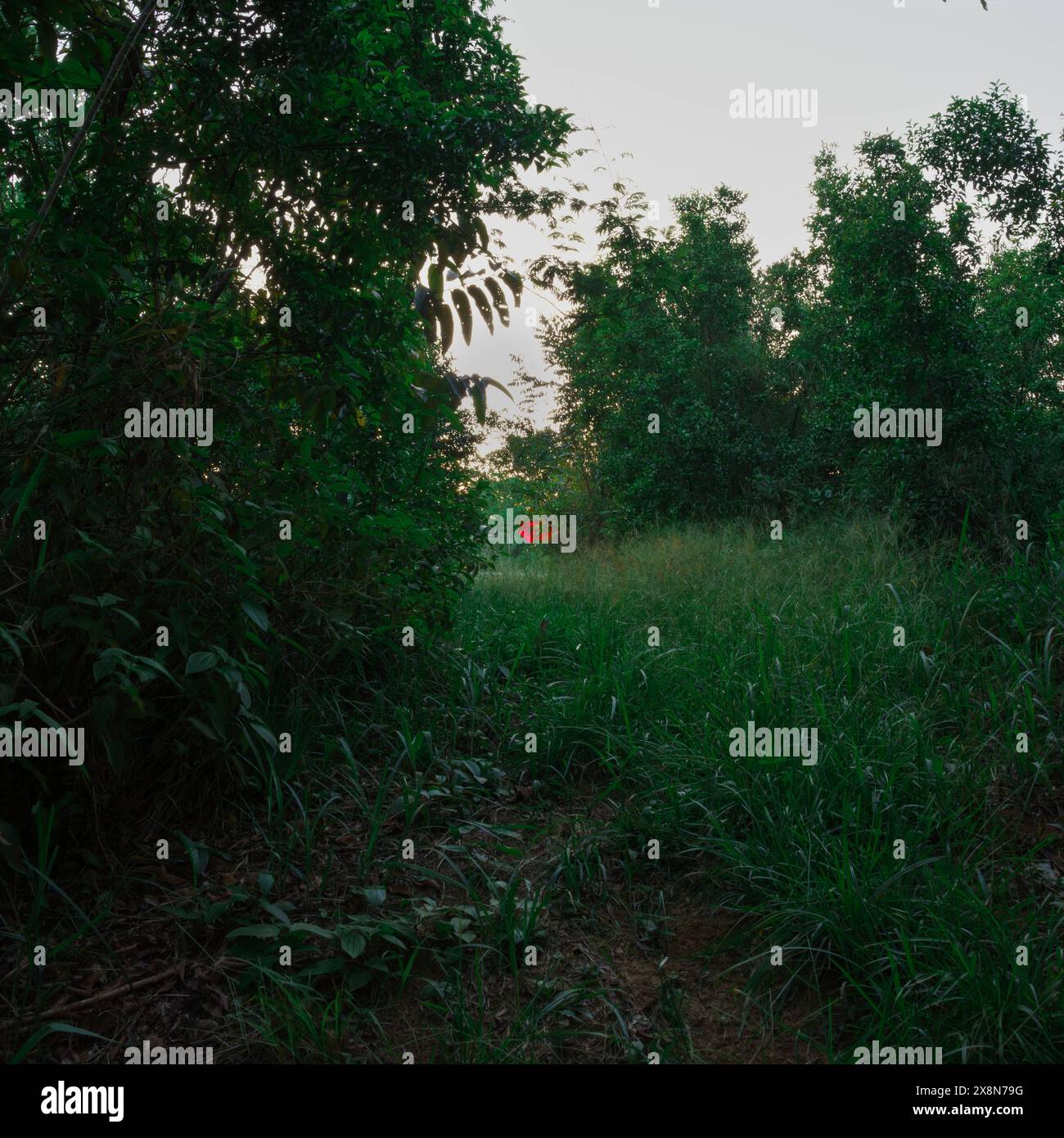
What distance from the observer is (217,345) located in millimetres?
2902

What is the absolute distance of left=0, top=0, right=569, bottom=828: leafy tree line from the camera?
262cm

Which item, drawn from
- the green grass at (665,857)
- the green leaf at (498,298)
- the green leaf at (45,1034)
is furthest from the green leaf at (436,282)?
the green leaf at (45,1034)

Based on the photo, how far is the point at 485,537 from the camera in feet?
17.0

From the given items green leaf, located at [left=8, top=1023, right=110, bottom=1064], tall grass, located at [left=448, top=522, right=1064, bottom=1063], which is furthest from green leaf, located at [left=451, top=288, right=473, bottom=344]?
green leaf, located at [left=8, top=1023, right=110, bottom=1064]

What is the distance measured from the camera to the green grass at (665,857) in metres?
2.42

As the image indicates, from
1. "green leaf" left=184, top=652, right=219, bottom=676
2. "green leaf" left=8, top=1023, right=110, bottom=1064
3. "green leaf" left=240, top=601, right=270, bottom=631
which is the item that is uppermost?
"green leaf" left=240, top=601, right=270, bottom=631

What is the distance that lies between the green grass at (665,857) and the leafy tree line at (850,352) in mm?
2091

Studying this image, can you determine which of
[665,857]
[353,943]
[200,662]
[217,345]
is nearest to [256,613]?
[200,662]

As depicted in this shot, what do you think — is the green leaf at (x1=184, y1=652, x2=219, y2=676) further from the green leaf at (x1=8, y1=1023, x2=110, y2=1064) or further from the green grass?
the green leaf at (x1=8, y1=1023, x2=110, y2=1064)

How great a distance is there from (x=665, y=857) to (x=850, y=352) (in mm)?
8580

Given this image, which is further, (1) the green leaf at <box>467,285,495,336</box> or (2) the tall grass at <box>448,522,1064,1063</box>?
(1) the green leaf at <box>467,285,495,336</box>

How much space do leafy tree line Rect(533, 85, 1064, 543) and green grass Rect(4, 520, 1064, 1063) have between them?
6.86 feet

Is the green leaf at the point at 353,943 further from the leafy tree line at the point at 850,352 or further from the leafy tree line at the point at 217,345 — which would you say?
the leafy tree line at the point at 850,352

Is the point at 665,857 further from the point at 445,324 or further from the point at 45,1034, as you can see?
the point at 445,324
